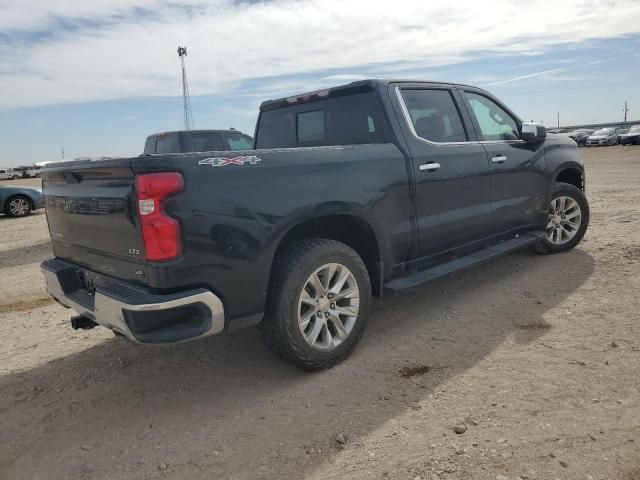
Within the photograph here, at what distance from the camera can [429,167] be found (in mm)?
3928

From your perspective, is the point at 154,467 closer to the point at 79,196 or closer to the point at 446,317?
the point at 79,196

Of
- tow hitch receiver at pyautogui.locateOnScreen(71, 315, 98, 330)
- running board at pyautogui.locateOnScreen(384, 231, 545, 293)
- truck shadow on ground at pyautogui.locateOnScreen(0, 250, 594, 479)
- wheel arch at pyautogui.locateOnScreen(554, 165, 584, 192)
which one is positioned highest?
wheel arch at pyautogui.locateOnScreen(554, 165, 584, 192)

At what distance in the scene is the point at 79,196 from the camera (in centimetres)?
318

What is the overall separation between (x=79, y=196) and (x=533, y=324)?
3382 mm

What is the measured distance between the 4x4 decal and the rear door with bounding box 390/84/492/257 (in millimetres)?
1396

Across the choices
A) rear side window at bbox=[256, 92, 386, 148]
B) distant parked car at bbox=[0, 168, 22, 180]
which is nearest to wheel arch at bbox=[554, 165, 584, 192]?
rear side window at bbox=[256, 92, 386, 148]

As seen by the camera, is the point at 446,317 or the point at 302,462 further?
the point at 446,317

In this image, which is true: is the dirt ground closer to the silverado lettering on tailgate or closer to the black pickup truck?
the black pickup truck

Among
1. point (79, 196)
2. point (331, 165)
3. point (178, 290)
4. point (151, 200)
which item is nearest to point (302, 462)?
point (178, 290)

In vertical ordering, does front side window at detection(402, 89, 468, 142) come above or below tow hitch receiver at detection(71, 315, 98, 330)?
above

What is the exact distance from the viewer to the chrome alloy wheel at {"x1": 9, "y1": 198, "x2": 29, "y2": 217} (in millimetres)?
13453

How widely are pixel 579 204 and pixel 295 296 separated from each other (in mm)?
4207

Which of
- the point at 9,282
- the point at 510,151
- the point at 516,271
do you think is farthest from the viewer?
the point at 9,282

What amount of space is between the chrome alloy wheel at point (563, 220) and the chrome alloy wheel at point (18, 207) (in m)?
13.2
